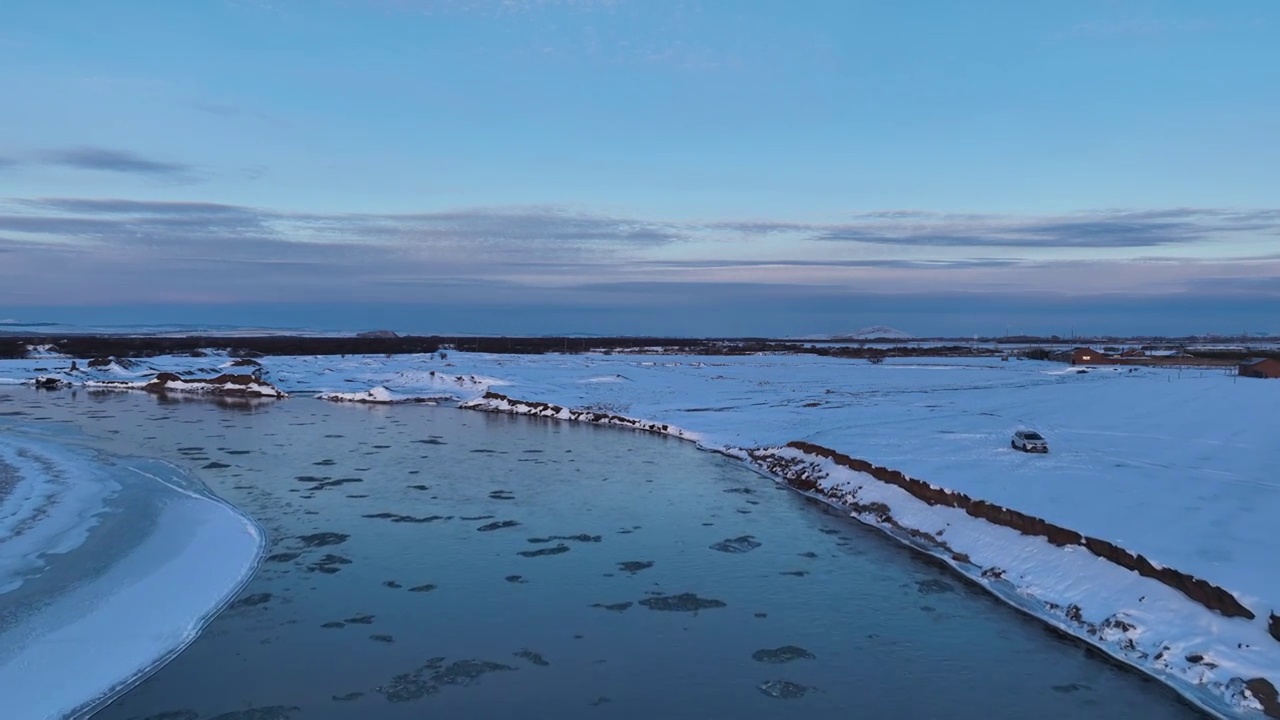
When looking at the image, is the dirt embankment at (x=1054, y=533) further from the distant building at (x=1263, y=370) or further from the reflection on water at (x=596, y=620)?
the distant building at (x=1263, y=370)

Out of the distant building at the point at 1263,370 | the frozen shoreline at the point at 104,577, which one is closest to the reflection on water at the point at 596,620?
the frozen shoreline at the point at 104,577

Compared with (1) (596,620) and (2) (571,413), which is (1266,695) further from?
(2) (571,413)

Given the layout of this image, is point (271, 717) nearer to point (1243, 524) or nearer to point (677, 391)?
point (1243, 524)

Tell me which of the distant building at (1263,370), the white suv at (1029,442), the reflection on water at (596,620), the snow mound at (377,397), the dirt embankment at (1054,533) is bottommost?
the reflection on water at (596,620)

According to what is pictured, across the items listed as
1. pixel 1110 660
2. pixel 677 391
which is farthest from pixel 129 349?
pixel 1110 660

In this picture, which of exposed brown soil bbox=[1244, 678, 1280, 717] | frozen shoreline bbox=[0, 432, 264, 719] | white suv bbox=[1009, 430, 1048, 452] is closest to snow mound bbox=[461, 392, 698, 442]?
white suv bbox=[1009, 430, 1048, 452]

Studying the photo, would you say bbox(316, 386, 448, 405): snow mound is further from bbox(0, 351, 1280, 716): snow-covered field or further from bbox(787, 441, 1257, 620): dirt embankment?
bbox(787, 441, 1257, 620): dirt embankment
